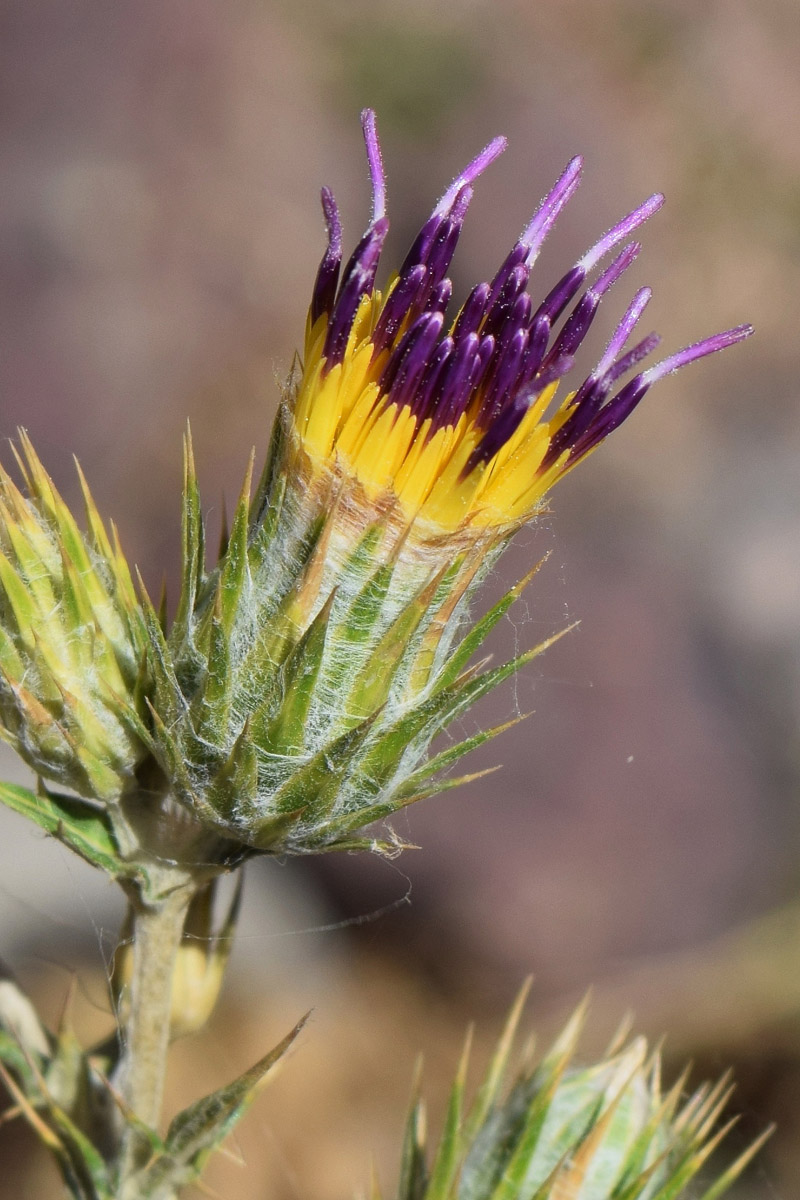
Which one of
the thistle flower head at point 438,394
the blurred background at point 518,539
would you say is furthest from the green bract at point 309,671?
the blurred background at point 518,539

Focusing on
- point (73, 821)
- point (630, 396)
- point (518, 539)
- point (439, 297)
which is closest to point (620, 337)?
point (630, 396)

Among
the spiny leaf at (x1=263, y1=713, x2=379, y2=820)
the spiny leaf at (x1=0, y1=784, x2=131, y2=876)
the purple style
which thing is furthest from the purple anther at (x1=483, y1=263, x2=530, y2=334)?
the spiny leaf at (x1=0, y1=784, x2=131, y2=876)

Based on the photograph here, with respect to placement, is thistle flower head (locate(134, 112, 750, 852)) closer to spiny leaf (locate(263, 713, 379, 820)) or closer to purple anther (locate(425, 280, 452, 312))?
spiny leaf (locate(263, 713, 379, 820))

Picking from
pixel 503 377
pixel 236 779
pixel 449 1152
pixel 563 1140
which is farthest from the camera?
pixel 563 1140

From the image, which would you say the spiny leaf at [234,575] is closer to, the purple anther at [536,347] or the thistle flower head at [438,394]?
the thistle flower head at [438,394]

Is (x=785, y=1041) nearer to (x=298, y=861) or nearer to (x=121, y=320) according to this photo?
Answer: (x=298, y=861)

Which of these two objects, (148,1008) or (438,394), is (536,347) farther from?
(148,1008)
